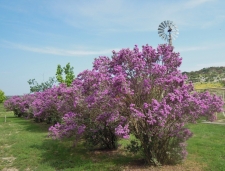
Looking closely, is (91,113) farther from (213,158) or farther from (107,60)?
(213,158)

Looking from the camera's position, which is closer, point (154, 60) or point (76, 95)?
point (154, 60)

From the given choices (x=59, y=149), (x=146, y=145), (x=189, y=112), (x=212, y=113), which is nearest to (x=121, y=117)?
(x=146, y=145)

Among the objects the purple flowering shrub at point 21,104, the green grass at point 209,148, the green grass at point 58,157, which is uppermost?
the purple flowering shrub at point 21,104

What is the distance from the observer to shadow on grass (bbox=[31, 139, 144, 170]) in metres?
6.82

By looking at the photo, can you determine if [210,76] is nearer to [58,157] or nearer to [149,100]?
[58,157]

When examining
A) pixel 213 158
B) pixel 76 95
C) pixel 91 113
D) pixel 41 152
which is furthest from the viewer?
pixel 41 152

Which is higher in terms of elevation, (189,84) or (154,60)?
(154,60)

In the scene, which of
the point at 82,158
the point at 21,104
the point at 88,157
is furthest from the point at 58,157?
the point at 21,104

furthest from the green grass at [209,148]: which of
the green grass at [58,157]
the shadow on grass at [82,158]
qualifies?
the green grass at [58,157]

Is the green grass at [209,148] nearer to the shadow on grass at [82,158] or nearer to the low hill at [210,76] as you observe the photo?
the shadow on grass at [82,158]

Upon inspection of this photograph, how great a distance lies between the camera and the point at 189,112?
5512mm

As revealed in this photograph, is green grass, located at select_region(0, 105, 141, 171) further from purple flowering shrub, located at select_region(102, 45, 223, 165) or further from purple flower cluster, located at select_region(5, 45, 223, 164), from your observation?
purple flowering shrub, located at select_region(102, 45, 223, 165)

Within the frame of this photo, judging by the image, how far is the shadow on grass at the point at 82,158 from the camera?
682 cm

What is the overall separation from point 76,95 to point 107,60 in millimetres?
1938
